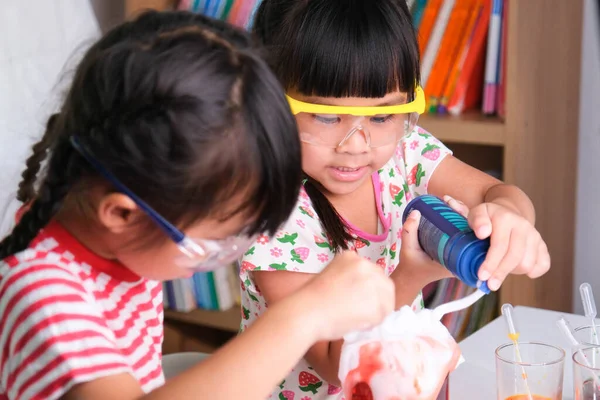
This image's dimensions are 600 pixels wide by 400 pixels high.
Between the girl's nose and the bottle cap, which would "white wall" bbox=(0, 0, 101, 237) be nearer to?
the girl's nose

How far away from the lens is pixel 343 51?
101 centimetres

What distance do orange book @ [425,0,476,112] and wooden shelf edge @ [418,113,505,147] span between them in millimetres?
71

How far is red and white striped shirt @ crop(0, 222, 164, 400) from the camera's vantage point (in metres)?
0.68

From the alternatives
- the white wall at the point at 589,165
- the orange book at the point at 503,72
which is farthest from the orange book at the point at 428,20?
the white wall at the point at 589,165

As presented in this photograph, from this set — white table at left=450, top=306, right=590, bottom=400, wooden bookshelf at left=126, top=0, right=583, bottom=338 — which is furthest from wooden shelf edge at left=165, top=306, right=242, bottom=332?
white table at left=450, top=306, right=590, bottom=400

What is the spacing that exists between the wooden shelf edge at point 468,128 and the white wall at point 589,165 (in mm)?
240

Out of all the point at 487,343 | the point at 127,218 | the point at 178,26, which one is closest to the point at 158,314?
the point at 127,218

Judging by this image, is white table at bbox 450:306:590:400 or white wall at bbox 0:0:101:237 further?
white wall at bbox 0:0:101:237

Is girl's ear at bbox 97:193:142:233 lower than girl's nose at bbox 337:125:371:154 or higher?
higher

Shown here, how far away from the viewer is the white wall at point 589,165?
1744 millimetres

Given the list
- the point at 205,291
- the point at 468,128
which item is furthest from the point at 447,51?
the point at 205,291

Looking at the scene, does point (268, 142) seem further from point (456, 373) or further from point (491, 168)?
point (491, 168)

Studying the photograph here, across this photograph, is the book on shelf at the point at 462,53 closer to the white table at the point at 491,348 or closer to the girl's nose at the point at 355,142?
the white table at the point at 491,348

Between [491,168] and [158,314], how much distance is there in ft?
3.80
